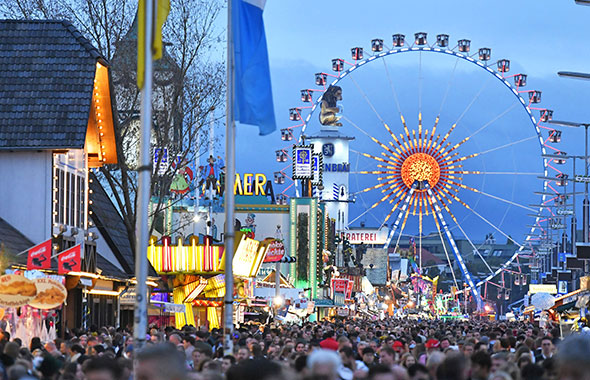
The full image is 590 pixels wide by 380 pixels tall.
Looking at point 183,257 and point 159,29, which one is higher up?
point 159,29

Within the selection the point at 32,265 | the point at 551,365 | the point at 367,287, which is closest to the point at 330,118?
the point at 367,287

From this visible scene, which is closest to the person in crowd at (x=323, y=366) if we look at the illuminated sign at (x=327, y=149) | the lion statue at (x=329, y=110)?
the lion statue at (x=329, y=110)

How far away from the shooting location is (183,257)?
43.9 meters

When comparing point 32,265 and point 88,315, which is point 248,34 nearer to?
point 32,265

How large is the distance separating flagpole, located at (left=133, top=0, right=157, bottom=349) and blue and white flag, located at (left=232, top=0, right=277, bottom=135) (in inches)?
146

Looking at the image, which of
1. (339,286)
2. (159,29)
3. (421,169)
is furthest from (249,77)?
(339,286)

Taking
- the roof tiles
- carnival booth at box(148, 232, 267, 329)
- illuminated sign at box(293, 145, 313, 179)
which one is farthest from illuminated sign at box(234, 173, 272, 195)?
the roof tiles

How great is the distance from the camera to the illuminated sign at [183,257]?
4381 cm

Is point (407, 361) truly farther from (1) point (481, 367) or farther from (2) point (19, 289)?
(2) point (19, 289)

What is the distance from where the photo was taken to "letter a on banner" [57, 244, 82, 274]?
1000 inches

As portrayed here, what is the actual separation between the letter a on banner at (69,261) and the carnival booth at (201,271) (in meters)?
13.6

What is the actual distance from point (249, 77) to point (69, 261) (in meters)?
9.21

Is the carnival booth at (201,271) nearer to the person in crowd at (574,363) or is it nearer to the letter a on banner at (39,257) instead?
the letter a on banner at (39,257)

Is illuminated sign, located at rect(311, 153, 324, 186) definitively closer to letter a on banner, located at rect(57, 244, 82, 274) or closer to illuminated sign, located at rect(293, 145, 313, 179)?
illuminated sign, located at rect(293, 145, 313, 179)
